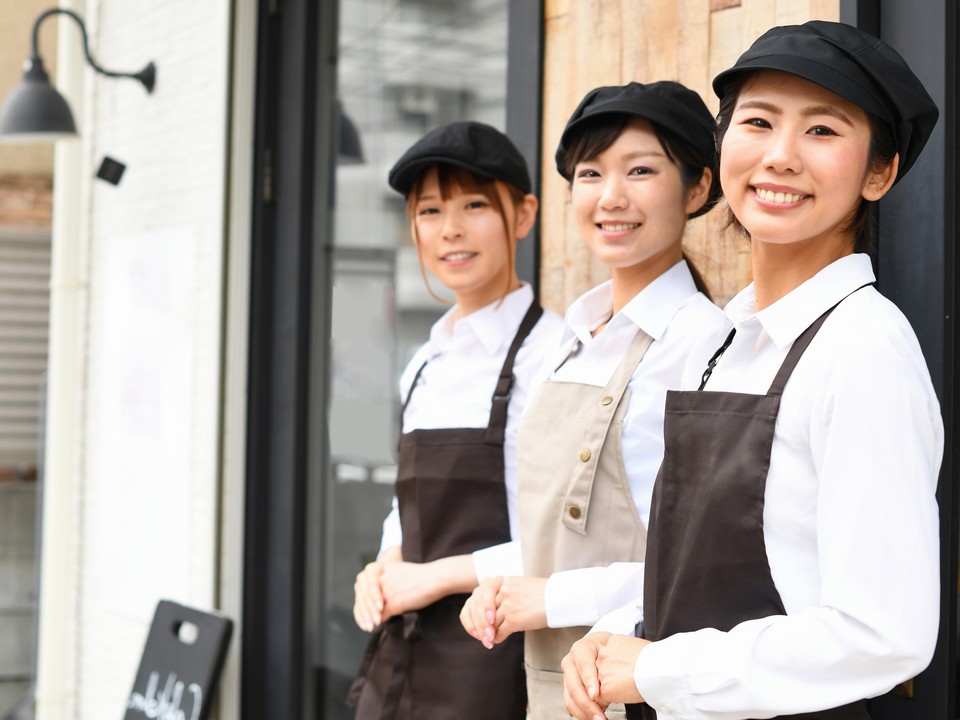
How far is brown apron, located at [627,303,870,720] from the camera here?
1.29m

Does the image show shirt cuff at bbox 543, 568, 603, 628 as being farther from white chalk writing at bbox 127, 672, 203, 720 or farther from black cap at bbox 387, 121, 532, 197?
white chalk writing at bbox 127, 672, 203, 720

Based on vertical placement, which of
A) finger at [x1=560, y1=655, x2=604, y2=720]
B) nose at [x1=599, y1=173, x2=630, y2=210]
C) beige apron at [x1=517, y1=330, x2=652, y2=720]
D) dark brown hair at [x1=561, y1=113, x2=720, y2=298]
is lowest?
finger at [x1=560, y1=655, x2=604, y2=720]

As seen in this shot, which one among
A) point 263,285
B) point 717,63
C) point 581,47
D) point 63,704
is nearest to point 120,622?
point 63,704

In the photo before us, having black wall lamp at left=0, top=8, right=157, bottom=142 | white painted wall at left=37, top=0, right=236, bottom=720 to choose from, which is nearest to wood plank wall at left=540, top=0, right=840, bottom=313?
white painted wall at left=37, top=0, right=236, bottom=720

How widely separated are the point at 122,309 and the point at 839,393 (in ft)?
10.7

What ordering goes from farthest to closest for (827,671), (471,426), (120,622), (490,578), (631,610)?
(120,622) → (471,426) → (490,578) → (631,610) → (827,671)

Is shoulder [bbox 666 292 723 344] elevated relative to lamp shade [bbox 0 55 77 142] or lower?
lower

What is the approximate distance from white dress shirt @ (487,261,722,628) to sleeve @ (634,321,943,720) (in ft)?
1.33

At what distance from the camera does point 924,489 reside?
47.1 inches

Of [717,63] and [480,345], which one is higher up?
[717,63]

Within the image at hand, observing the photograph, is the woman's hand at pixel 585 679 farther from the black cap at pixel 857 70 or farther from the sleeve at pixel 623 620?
the black cap at pixel 857 70

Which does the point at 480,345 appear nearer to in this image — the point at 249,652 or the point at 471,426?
the point at 471,426

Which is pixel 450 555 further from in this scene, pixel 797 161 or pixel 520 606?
pixel 797 161

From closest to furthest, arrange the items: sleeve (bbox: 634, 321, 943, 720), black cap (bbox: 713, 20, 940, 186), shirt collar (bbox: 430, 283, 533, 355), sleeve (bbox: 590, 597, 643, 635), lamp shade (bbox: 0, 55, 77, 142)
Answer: sleeve (bbox: 634, 321, 943, 720) → black cap (bbox: 713, 20, 940, 186) → sleeve (bbox: 590, 597, 643, 635) → shirt collar (bbox: 430, 283, 533, 355) → lamp shade (bbox: 0, 55, 77, 142)
